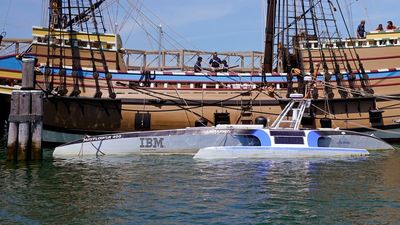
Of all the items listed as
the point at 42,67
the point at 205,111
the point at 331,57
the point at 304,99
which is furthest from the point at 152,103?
the point at 331,57

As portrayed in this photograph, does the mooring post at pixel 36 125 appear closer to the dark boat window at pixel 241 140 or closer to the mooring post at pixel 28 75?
the mooring post at pixel 28 75

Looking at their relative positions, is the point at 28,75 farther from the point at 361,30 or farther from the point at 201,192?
the point at 361,30

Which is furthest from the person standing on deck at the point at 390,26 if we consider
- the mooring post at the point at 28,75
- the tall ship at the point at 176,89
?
the mooring post at the point at 28,75

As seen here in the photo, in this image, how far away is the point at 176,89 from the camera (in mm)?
28375

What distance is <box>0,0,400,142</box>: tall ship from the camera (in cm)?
2755

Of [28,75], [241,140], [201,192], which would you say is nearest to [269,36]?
[241,140]

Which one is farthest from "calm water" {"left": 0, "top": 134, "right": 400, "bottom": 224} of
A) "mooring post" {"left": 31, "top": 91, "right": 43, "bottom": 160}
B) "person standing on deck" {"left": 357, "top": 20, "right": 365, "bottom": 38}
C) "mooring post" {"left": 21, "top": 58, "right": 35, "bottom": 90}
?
"person standing on deck" {"left": 357, "top": 20, "right": 365, "bottom": 38}

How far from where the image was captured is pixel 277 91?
28.9 metres

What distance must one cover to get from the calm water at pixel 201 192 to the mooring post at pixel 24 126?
0.75 meters

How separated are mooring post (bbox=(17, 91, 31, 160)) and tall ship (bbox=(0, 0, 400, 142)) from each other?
6.22m

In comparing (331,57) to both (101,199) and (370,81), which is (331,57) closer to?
(370,81)

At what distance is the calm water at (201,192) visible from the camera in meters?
11.2

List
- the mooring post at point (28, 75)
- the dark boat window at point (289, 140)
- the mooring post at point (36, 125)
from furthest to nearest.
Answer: the dark boat window at point (289, 140) → the mooring post at point (28, 75) → the mooring post at point (36, 125)

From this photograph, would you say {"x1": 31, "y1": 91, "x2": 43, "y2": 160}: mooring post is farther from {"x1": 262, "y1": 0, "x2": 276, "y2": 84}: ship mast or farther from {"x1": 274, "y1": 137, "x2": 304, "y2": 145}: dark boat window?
{"x1": 262, "y1": 0, "x2": 276, "y2": 84}: ship mast
